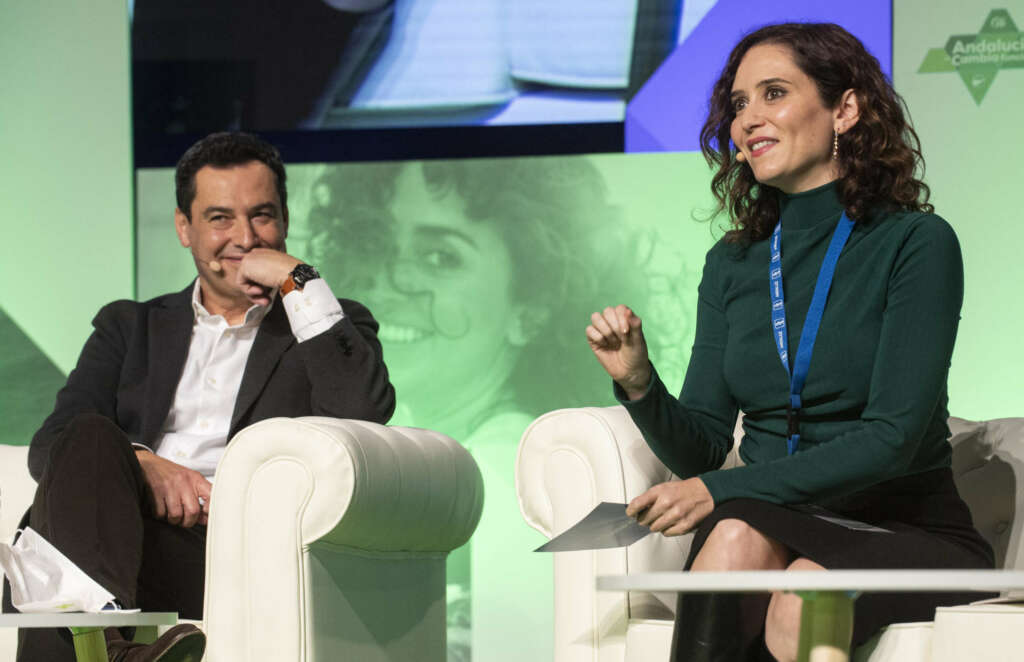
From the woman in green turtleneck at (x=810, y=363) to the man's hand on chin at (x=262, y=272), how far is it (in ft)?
2.93

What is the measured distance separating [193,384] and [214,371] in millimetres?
51

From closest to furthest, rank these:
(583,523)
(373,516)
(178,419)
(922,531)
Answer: (583,523) → (922,531) → (373,516) → (178,419)

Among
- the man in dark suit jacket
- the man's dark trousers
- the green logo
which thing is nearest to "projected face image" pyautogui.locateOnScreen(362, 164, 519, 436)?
the man in dark suit jacket

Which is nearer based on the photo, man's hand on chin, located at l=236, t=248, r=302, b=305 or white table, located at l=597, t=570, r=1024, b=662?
white table, located at l=597, t=570, r=1024, b=662

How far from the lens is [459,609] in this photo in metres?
3.95

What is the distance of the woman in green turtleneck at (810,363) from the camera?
182cm

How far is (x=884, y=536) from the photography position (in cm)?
190

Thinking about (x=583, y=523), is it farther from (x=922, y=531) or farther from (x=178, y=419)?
(x=178, y=419)

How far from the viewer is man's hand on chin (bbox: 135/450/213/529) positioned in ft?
7.77

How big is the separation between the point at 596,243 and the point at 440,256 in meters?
0.48

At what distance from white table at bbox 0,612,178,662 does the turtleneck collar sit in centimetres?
120

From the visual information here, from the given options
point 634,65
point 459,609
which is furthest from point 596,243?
point 459,609

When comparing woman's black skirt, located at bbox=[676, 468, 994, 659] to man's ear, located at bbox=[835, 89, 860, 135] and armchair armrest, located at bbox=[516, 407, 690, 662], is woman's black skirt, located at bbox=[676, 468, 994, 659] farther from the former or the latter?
man's ear, located at bbox=[835, 89, 860, 135]

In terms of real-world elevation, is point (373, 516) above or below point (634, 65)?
below
